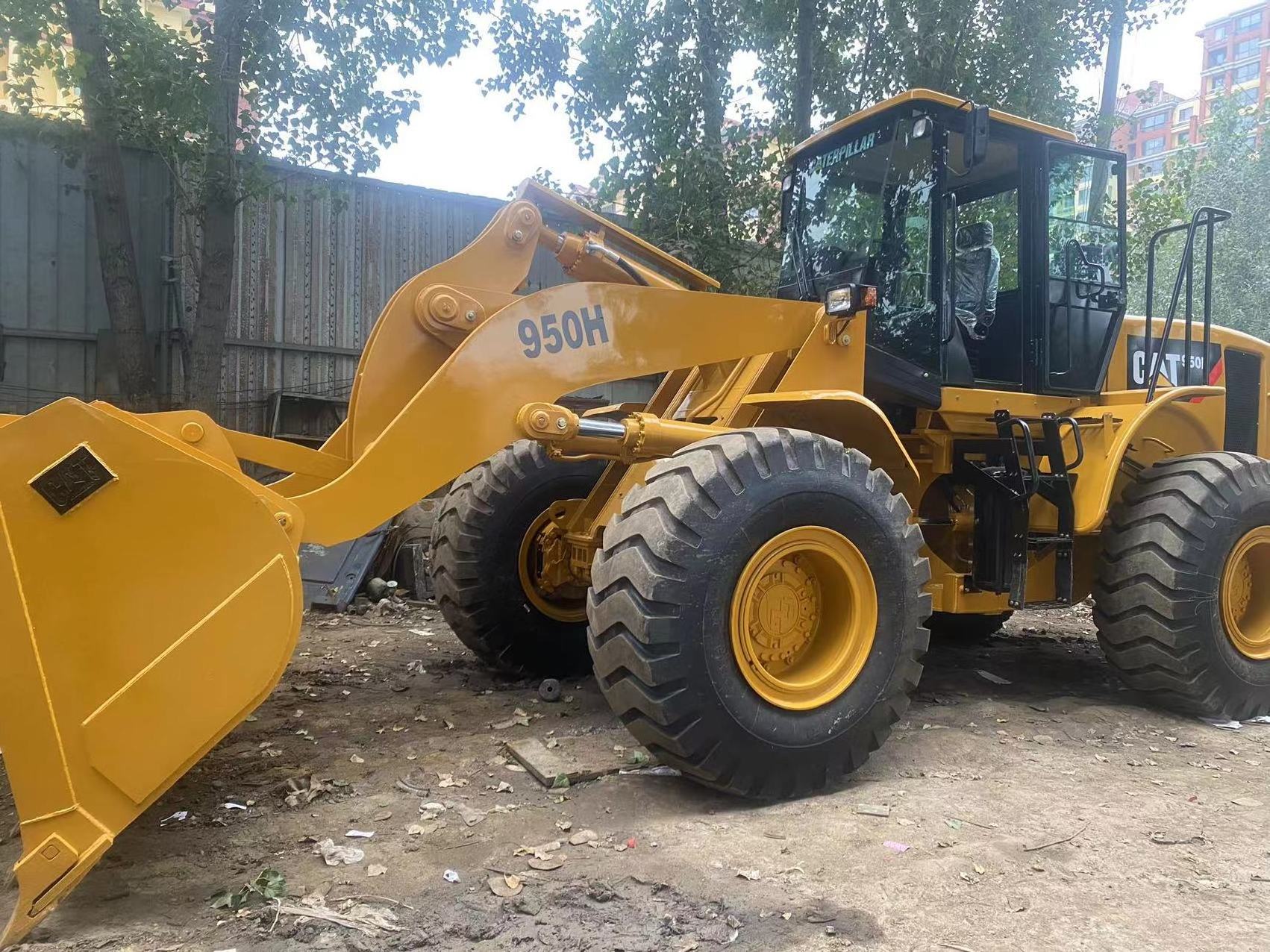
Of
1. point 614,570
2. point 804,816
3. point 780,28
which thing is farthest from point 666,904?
point 780,28

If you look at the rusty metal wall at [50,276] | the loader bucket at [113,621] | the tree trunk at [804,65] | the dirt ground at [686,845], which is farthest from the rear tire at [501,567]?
the tree trunk at [804,65]

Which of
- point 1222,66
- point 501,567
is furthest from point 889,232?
point 1222,66

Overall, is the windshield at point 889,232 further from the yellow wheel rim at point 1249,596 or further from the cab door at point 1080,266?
the yellow wheel rim at point 1249,596

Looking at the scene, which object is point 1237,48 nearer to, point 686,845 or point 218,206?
point 218,206

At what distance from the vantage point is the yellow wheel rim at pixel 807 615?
3.57 metres

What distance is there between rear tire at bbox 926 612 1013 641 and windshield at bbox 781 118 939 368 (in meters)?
2.79

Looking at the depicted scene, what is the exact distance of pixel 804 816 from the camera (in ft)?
11.0

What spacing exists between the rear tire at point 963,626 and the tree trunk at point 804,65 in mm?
6759

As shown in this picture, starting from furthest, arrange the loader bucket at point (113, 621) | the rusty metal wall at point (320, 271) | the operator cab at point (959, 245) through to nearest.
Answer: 1. the rusty metal wall at point (320, 271)
2. the operator cab at point (959, 245)
3. the loader bucket at point (113, 621)

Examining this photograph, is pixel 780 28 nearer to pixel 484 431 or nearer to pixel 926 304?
pixel 926 304

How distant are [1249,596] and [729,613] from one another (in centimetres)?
366

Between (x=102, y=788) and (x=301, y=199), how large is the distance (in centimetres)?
954

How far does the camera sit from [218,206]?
8.41m

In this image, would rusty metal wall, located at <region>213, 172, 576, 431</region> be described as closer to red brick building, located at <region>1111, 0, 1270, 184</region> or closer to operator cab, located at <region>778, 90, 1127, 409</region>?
operator cab, located at <region>778, 90, 1127, 409</region>
